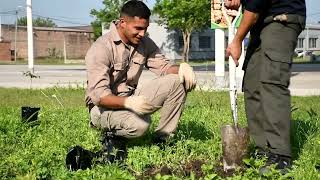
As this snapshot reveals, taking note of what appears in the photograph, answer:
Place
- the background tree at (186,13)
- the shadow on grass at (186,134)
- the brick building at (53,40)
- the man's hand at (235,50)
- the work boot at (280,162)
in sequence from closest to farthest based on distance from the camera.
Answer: the work boot at (280,162), the man's hand at (235,50), the shadow on grass at (186,134), the background tree at (186,13), the brick building at (53,40)

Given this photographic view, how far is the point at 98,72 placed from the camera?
12.1 feet

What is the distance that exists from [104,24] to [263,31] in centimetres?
4165

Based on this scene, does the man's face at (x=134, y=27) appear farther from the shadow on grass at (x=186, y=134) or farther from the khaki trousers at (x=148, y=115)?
the shadow on grass at (x=186, y=134)

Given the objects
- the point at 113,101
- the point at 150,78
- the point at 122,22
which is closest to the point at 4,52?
the point at 150,78

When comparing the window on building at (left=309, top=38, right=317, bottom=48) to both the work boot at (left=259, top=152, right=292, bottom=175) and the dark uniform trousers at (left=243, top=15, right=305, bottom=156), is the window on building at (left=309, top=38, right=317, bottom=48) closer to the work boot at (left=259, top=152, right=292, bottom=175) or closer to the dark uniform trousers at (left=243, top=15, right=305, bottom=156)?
the dark uniform trousers at (left=243, top=15, right=305, bottom=156)

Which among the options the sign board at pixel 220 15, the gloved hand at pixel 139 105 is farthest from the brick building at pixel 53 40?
the gloved hand at pixel 139 105

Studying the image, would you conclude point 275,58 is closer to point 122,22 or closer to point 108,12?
point 122,22

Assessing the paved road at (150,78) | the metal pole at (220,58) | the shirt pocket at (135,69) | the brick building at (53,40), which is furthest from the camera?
the brick building at (53,40)

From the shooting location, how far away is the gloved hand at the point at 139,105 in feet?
11.4

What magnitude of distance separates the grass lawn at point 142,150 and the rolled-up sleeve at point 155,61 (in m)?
0.59

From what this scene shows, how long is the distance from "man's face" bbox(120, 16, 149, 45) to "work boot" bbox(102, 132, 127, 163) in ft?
2.52

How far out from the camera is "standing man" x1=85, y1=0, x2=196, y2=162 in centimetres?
368

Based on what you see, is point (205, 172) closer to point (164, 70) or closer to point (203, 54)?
point (164, 70)

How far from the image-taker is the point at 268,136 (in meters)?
3.52
